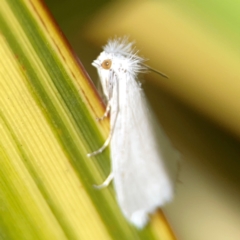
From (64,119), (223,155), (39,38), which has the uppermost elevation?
(39,38)

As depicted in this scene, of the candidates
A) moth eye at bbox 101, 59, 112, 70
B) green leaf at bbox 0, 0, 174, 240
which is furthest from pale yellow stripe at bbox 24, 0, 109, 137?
moth eye at bbox 101, 59, 112, 70

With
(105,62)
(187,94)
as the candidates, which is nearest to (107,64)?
(105,62)

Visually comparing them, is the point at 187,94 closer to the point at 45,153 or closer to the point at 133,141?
the point at 133,141

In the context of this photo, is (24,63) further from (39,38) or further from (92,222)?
(92,222)

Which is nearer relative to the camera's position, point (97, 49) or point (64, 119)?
point (64, 119)

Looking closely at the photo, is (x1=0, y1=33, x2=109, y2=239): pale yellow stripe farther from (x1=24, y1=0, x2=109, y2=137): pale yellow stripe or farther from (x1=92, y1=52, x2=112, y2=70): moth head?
(x1=92, y1=52, x2=112, y2=70): moth head

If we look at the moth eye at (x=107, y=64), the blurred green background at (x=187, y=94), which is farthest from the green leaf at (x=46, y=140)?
the blurred green background at (x=187, y=94)

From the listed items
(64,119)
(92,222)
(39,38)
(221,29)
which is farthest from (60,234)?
(221,29)
